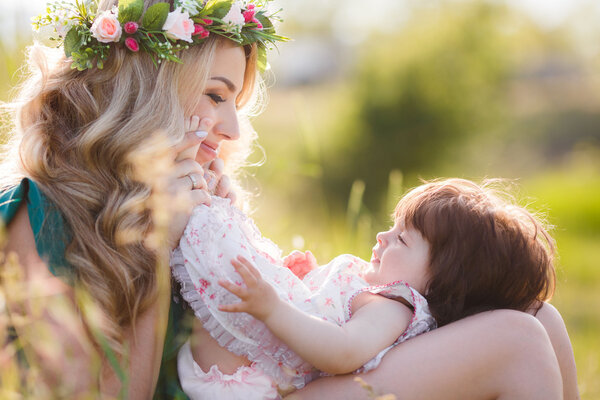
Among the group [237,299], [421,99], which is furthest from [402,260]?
[421,99]

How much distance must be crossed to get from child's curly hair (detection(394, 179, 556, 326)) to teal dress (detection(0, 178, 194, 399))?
85 centimetres

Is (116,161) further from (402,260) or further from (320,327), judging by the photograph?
(402,260)

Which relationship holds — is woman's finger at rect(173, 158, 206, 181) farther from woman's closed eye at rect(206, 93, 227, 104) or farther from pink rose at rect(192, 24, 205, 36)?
pink rose at rect(192, 24, 205, 36)

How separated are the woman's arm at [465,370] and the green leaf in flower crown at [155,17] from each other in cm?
131

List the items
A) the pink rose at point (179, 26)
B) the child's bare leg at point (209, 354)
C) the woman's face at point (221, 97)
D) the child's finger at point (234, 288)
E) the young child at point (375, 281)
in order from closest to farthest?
1. the child's finger at point (234, 288)
2. the young child at point (375, 281)
3. the child's bare leg at point (209, 354)
4. the pink rose at point (179, 26)
5. the woman's face at point (221, 97)

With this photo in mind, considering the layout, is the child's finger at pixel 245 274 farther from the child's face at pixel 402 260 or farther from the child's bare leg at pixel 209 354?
the child's face at pixel 402 260

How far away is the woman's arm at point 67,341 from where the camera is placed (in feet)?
5.56

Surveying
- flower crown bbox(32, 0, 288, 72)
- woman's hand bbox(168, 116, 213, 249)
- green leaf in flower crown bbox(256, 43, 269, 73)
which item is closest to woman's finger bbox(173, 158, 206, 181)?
woman's hand bbox(168, 116, 213, 249)

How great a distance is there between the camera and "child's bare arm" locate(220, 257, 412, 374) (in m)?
1.65

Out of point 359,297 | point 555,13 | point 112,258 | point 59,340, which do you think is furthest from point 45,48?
point 555,13

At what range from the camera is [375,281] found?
2135mm

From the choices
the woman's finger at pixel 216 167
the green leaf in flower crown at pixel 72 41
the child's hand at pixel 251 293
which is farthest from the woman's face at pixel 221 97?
the child's hand at pixel 251 293

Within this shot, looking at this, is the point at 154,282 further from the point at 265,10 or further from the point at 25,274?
the point at 265,10

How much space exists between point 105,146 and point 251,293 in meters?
0.74
